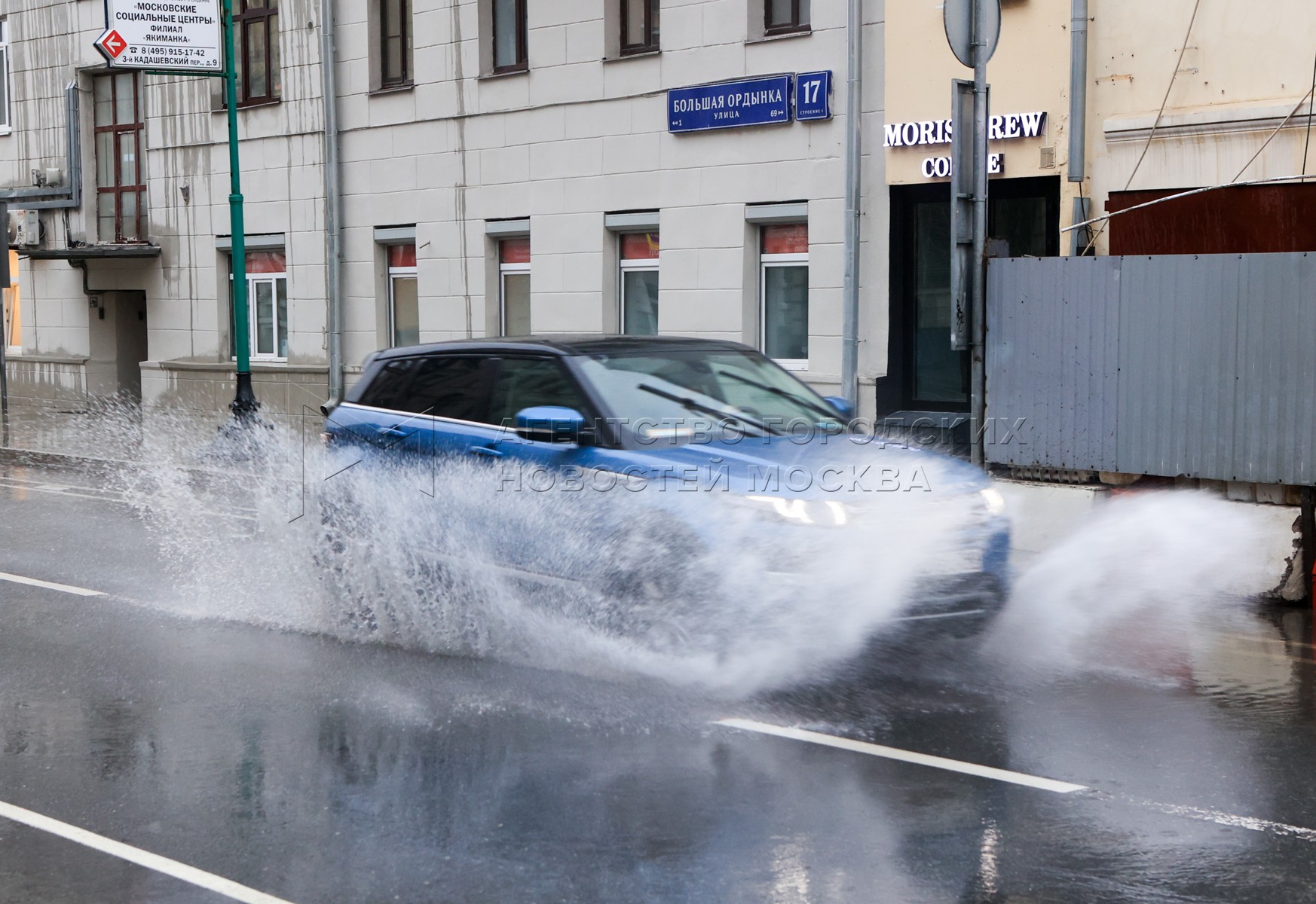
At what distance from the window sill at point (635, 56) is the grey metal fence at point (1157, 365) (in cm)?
696

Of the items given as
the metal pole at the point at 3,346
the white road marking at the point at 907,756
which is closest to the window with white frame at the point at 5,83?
the metal pole at the point at 3,346

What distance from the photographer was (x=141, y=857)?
16.9 feet

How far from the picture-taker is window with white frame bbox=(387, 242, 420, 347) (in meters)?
22.2

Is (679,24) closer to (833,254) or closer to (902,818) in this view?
(833,254)

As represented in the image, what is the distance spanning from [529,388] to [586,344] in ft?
1.48

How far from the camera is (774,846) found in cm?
515

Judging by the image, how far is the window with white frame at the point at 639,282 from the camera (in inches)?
742

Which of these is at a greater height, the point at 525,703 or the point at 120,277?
the point at 120,277

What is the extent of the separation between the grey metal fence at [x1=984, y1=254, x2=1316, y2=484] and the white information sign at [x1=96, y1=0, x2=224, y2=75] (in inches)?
475

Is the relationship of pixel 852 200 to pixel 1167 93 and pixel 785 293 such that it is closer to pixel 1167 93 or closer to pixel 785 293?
pixel 785 293

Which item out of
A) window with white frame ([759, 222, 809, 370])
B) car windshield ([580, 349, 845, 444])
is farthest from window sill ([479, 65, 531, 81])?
car windshield ([580, 349, 845, 444])

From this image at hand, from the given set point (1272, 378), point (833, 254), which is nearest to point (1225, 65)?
point (1272, 378)

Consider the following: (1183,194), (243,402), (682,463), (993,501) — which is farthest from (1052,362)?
(243,402)

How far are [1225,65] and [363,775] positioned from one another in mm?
10732
